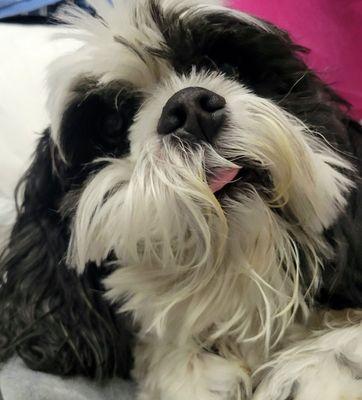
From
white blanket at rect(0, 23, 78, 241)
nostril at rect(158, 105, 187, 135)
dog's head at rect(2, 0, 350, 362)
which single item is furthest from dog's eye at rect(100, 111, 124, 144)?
white blanket at rect(0, 23, 78, 241)

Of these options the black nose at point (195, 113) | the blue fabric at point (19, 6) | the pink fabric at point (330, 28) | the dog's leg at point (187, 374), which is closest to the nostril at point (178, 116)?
the black nose at point (195, 113)

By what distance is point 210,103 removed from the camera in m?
0.83

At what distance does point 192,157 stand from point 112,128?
203 mm

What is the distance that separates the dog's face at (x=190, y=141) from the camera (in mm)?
812

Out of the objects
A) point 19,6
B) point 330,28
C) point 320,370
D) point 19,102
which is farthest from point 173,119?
point 19,6

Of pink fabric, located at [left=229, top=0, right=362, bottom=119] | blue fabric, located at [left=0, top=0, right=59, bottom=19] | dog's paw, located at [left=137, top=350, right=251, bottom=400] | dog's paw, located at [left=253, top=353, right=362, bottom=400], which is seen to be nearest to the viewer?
dog's paw, located at [left=253, top=353, right=362, bottom=400]

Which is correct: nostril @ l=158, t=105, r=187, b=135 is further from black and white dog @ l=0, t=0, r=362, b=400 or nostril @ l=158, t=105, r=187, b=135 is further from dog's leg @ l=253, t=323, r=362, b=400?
dog's leg @ l=253, t=323, r=362, b=400

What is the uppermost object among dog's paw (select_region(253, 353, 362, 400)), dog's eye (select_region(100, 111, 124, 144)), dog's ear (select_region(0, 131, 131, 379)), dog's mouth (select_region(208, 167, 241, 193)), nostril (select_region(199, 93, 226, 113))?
nostril (select_region(199, 93, 226, 113))

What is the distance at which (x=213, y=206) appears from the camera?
0.80 m

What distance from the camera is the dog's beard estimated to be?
81cm

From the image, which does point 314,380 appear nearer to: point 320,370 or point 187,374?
point 320,370

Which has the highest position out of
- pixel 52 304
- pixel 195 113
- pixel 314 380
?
pixel 195 113

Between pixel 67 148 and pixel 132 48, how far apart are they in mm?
175

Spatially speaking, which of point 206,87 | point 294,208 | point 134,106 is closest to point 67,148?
point 134,106
